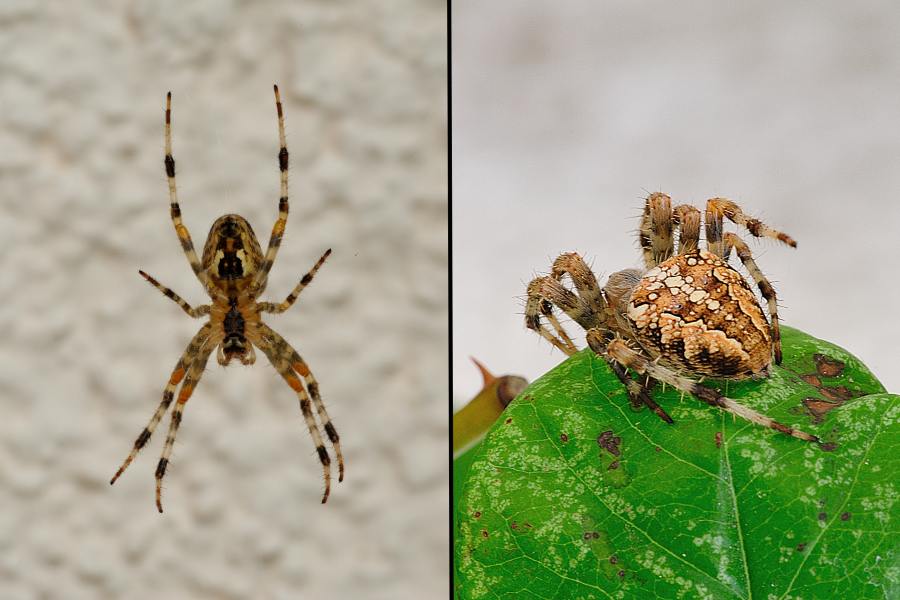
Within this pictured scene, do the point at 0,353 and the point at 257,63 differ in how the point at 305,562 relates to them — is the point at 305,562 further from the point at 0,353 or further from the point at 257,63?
the point at 257,63

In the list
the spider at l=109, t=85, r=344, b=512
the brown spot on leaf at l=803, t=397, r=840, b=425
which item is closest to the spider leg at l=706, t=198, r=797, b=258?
the brown spot on leaf at l=803, t=397, r=840, b=425

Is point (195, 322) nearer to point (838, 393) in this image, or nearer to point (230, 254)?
point (230, 254)

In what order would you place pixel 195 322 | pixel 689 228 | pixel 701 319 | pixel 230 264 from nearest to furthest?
1. pixel 701 319
2. pixel 689 228
3. pixel 230 264
4. pixel 195 322

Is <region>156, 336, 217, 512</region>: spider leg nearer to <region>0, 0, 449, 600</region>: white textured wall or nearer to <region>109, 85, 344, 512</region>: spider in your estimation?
<region>109, 85, 344, 512</region>: spider

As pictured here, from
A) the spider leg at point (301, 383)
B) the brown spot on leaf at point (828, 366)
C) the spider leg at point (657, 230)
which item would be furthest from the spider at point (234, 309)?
the brown spot on leaf at point (828, 366)

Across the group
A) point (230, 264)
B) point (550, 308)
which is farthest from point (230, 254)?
point (550, 308)

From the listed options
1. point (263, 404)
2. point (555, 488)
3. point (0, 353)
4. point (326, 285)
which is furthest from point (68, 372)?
point (555, 488)

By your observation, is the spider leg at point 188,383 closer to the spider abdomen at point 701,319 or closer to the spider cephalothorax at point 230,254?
the spider cephalothorax at point 230,254
